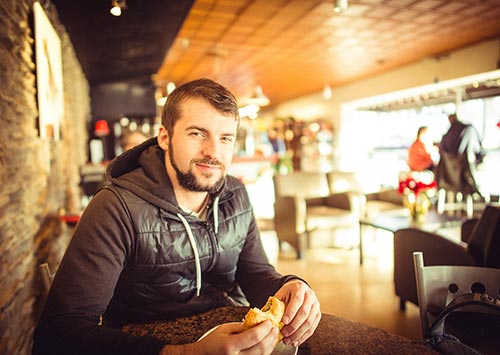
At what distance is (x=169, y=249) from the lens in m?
1.22

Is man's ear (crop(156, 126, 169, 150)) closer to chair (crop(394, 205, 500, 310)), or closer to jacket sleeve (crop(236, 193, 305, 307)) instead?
jacket sleeve (crop(236, 193, 305, 307))

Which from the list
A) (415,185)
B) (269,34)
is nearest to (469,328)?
(415,185)

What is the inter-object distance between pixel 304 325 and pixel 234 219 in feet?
1.90

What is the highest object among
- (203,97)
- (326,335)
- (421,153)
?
(203,97)

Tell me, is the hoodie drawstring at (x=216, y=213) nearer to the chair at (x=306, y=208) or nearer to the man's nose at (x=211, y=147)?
the man's nose at (x=211, y=147)

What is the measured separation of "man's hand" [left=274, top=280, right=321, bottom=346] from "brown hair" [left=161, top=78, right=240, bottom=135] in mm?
650

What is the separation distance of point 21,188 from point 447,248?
255 cm

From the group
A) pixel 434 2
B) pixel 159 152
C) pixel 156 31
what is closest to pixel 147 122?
pixel 156 31

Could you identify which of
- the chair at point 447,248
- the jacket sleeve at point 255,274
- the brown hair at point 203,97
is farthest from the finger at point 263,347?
the chair at point 447,248

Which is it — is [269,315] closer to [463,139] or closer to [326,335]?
[326,335]

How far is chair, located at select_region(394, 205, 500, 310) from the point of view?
212 cm

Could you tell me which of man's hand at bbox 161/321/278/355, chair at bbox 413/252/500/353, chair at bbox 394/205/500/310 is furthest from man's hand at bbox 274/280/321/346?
chair at bbox 394/205/500/310

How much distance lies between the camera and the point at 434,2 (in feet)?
13.4

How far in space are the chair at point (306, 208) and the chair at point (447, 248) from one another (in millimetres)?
1405
